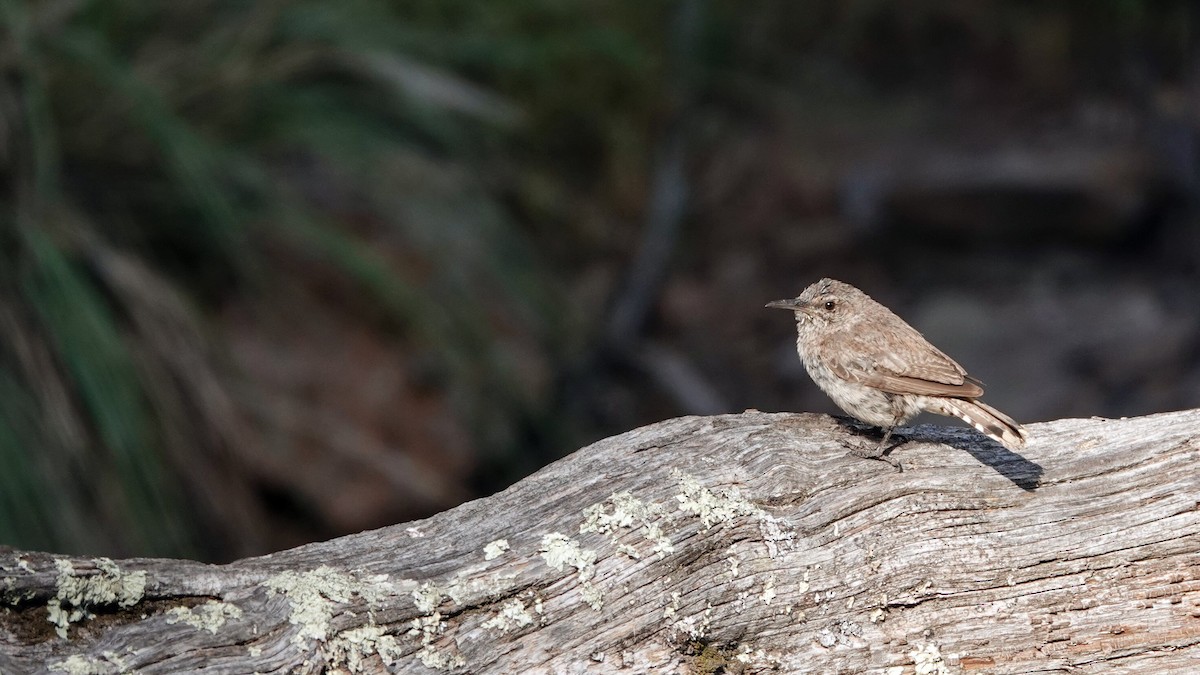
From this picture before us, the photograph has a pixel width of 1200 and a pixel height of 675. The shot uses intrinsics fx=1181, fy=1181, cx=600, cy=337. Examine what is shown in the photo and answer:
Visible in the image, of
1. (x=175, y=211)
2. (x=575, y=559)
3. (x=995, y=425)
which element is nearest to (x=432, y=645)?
(x=575, y=559)

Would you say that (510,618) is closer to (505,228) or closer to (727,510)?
(727,510)

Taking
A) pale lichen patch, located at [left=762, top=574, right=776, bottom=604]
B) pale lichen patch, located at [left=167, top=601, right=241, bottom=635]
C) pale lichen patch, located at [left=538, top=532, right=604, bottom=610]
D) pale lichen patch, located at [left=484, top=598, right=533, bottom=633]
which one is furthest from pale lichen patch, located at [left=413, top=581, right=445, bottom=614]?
pale lichen patch, located at [left=762, top=574, right=776, bottom=604]

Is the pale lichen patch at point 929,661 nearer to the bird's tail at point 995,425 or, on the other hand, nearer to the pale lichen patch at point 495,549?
the bird's tail at point 995,425

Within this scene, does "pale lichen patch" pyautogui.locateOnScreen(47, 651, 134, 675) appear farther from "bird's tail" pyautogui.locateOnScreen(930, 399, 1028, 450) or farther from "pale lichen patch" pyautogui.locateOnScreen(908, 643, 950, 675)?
"bird's tail" pyautogui.locateOnScreen(930, 399, 1028, 450)

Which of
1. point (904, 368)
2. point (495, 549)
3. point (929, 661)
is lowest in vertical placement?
point (929, 661)

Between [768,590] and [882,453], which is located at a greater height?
[882,453]

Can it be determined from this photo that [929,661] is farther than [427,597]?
Yes
